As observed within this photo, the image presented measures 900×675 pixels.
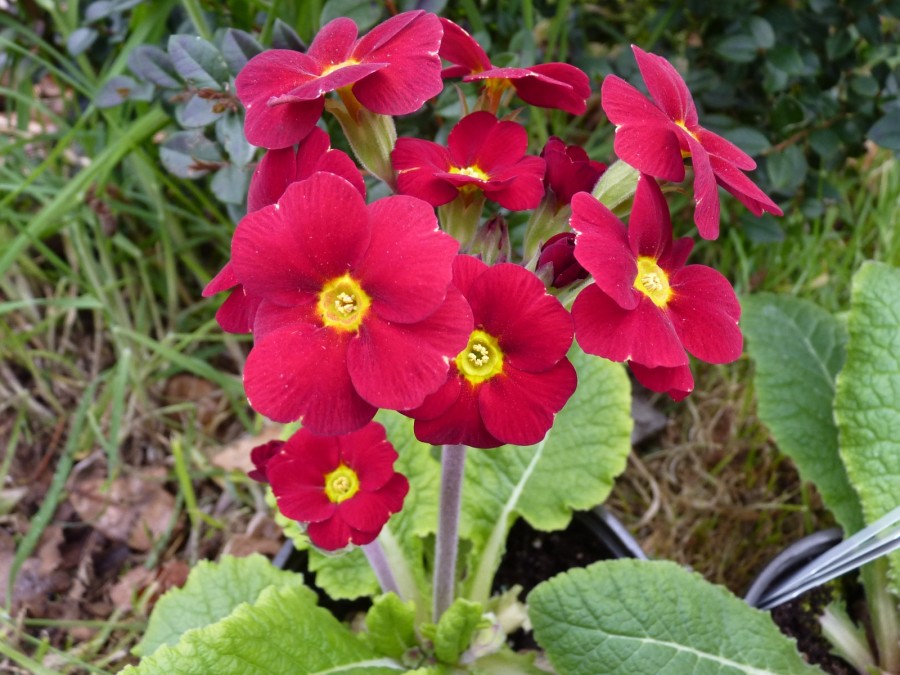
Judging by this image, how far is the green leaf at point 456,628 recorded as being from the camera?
1384 millimetres

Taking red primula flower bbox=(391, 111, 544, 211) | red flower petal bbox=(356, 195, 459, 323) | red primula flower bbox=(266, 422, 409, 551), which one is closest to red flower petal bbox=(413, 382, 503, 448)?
red flower petal bbox=(356, 195, 459, 323)

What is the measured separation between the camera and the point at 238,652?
1.26 meters

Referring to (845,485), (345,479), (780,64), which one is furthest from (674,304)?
(780,64)

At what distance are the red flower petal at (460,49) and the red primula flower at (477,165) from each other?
11cm

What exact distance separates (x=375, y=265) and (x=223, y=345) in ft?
5.16

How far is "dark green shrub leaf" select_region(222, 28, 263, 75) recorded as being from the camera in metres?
1.57

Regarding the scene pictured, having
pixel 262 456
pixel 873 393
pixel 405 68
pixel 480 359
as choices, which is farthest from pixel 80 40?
pixel 873 393

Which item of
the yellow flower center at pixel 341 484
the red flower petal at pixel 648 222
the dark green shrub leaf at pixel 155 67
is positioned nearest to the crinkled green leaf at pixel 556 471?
the yellow flower center at pixel 341 484

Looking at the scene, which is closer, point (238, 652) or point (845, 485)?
point (238, 652)

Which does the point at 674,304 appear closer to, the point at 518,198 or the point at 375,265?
the point at 518,198

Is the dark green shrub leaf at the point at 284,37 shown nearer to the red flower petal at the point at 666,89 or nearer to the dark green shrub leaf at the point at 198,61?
the dark green shrub leaf at the point at 198,61

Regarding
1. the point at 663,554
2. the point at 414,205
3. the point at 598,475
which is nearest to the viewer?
the point at 414,205

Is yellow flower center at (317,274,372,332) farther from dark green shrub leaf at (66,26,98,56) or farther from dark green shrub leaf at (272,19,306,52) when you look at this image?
dark green shrub leaf at (66,26,98,56)

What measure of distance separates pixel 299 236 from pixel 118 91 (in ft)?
4.02
